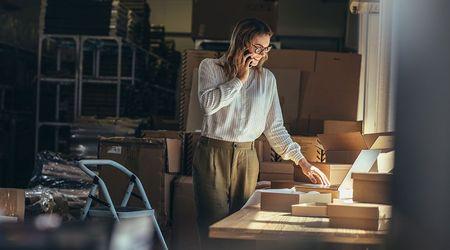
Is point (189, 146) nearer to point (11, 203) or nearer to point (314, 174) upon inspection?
point (11, 203)

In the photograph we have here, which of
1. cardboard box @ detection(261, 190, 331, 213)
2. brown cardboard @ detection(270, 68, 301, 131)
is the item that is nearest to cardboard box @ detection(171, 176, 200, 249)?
brown cardboard @ detection(270, 68, 301, 131)

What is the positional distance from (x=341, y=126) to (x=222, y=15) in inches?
74.6

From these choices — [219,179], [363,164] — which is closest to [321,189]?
[363,164]

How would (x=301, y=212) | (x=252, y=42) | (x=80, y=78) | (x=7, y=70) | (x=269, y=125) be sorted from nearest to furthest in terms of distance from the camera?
(x=301, y=212) < (x=252, y=42) < (x=269, y=125) < (x=80, y=78) < (x=7, y=70)

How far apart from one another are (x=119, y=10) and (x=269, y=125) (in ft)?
14.8

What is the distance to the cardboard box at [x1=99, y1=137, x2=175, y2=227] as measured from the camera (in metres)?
5.47

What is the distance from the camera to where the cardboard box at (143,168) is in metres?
5.47

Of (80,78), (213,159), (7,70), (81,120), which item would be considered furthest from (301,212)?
(7,70)

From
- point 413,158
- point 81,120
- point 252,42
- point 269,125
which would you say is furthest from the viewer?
point 81,120

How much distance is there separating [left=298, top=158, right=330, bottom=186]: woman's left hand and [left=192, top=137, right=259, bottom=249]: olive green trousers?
27cm

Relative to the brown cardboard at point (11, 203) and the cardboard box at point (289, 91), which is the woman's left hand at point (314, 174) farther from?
the cardboard box at point (289, 91)

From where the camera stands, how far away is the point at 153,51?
32.8 feet

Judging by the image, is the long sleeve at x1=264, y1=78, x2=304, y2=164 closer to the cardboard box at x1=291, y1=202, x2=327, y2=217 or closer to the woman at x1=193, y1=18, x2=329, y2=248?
the woman at x1=193, y1=18, x2=329, y2=248

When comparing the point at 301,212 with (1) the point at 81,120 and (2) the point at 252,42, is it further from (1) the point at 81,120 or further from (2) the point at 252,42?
(1) the point at 81,120
